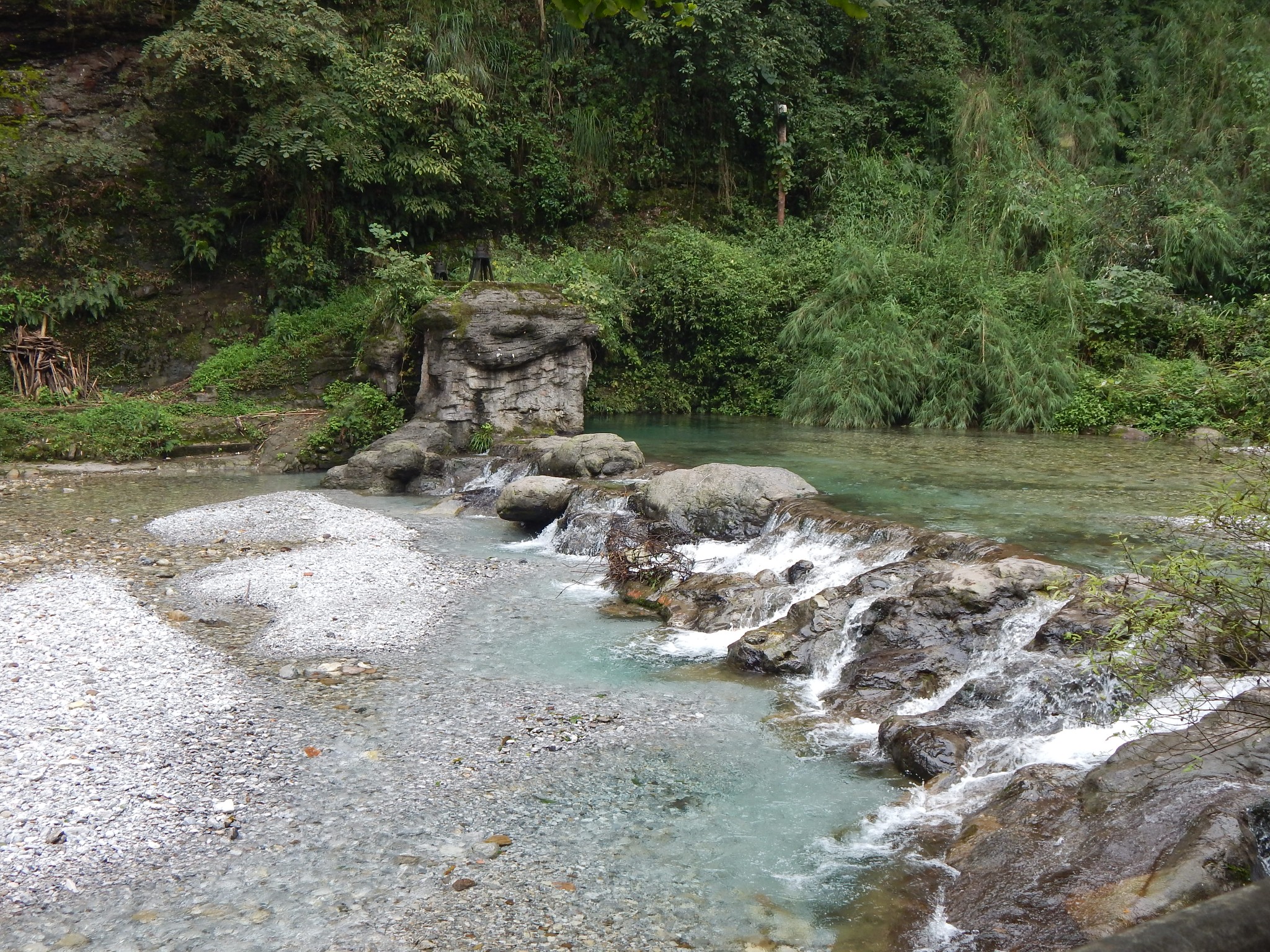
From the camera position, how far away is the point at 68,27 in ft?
61.3

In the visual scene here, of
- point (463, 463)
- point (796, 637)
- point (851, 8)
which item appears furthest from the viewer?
point (463, 463)

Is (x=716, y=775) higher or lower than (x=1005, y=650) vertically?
lower

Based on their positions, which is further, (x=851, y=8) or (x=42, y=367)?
(x=42, y=367)

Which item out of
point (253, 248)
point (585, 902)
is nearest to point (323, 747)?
point (585, 902)

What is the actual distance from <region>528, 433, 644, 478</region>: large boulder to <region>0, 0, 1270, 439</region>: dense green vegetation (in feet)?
14.6

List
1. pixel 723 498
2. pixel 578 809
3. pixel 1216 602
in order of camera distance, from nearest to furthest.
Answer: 1. pixel 1216 602
2. pixel 578 809
3. pixel 723 498

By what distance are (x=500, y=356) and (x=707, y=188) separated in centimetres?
1101

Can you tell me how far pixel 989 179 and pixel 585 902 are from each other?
20.2 metres

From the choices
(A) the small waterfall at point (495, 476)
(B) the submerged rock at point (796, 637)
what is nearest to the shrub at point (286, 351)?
(A) the small waterfall at point (495, 476)

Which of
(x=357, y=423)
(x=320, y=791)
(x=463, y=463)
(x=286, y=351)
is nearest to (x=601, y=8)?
(x=320, y=791)

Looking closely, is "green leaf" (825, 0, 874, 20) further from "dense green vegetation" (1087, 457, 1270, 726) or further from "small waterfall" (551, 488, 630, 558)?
"small waterfall" (551, 488, 630, 558)

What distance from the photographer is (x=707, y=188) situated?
23156 millimetres

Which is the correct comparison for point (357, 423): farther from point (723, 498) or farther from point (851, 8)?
point (851, 8)

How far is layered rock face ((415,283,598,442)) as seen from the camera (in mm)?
14258
